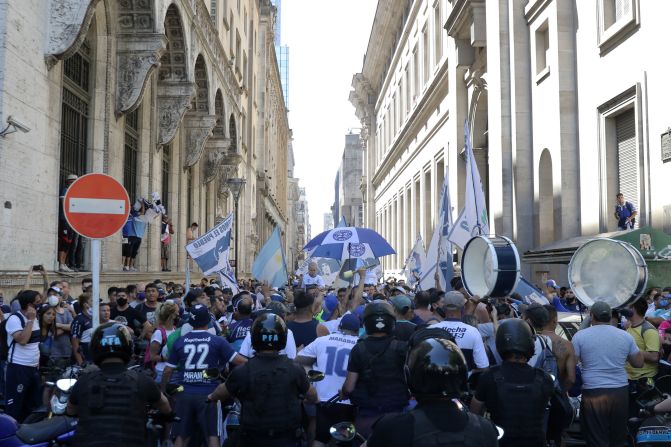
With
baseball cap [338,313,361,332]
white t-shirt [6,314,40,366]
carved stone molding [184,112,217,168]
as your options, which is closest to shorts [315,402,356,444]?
baseball cap [338,313,361,332]

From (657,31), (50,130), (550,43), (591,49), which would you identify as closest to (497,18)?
(550,43)

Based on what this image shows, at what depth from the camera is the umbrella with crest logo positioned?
16406 mm

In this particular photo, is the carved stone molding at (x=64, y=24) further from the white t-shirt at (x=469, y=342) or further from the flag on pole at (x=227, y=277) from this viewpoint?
the white t-shirt at (x=469, y=342)

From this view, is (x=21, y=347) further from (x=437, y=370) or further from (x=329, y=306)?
(x=437, y=370)

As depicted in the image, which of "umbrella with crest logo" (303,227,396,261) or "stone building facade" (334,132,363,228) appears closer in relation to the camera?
"umbrella with crest logo" (303,227,396,261)

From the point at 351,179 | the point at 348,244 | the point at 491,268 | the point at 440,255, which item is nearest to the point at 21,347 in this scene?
the point at 491,268

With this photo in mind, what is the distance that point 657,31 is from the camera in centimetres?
1460

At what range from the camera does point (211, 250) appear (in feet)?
46.9

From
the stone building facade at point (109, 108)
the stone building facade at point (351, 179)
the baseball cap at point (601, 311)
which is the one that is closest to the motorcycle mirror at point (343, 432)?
the baseball cap at point (601, 311)

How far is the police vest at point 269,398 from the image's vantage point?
16.4ft

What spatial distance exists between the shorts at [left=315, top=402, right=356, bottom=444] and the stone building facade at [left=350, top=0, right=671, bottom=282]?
9.07 metres

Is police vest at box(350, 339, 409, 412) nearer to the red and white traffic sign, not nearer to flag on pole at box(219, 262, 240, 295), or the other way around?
the red and white traffic sign

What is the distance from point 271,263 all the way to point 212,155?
46.0ft

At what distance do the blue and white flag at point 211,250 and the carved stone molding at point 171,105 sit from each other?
692 cm
